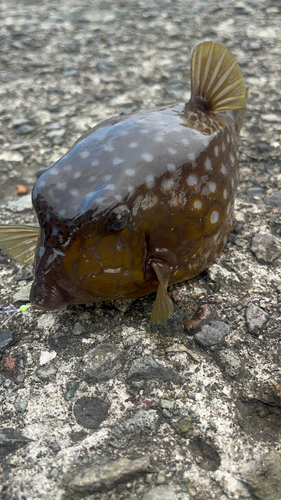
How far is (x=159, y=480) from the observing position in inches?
78.9

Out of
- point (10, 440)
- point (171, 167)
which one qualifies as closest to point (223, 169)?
point (171, 167)

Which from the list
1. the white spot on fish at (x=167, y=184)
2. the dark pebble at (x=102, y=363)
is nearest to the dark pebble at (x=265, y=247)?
the white spot on fish at (x=167, y=184)

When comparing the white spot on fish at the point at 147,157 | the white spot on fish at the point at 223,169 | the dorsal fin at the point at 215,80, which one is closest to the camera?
the white spot on fish at the point at 147,157

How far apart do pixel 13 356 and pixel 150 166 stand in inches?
51.9

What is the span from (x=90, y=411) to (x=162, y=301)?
2.23 feet

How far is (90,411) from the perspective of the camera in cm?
226

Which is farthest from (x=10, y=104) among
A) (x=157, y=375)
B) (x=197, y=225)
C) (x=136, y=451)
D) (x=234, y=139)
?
(x=136, y=451)

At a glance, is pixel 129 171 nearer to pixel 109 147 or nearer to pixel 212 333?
pixel 109 147

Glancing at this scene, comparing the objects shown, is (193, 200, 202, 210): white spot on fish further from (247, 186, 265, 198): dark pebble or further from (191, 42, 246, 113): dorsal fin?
(247, 186, 265, 198): dark pebble

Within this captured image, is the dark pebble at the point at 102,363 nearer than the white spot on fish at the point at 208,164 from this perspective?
Yes

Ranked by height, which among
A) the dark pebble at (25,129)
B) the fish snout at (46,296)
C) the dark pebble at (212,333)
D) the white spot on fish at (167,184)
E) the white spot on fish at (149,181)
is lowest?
the dark pebble at (212,333)

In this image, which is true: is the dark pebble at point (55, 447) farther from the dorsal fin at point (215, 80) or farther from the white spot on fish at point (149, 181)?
the dorsal fin at point (215, 80)

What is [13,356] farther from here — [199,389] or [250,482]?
[250,482]

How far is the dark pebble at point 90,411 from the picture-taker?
2.22 m
